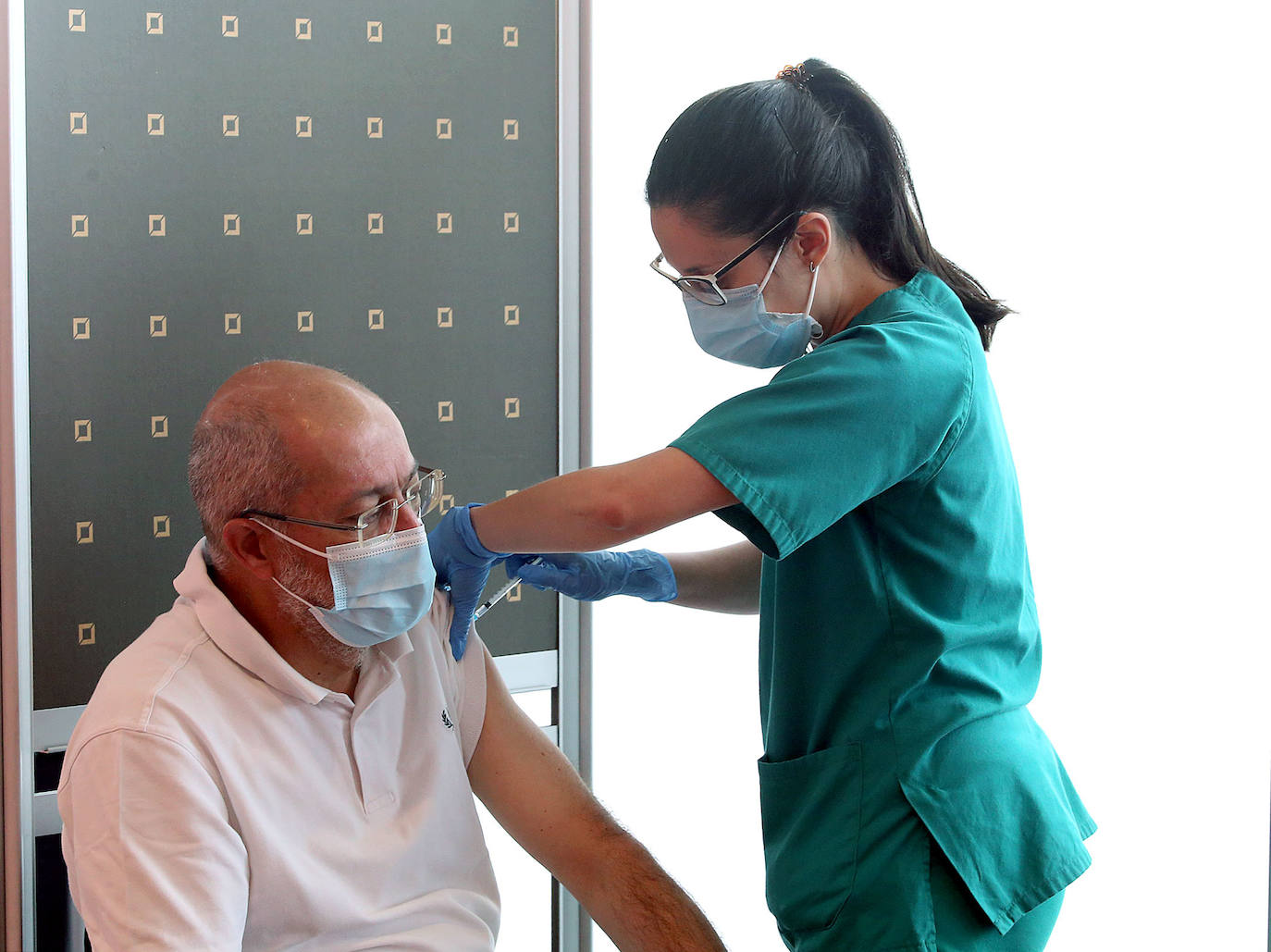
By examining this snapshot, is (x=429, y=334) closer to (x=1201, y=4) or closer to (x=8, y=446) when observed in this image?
(x=8, y=446)

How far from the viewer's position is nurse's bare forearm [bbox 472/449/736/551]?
1175mm

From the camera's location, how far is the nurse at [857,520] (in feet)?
3.85

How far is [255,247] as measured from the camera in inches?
66.6

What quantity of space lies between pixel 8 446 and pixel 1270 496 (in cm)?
192

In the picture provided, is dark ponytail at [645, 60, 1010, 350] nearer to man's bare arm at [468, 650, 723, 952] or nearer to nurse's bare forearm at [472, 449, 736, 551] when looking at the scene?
nurse's bare forearm at [472, 449, 736, 551]

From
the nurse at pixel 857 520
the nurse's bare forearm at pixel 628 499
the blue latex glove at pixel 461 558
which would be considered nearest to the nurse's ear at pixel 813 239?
the nurse at pixel 857 520

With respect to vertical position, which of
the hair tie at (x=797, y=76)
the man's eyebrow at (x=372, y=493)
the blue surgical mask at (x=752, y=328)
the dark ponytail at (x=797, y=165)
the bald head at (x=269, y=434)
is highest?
the hair tie at (x=797, y=76)

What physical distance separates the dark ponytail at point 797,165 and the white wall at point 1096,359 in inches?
24.6

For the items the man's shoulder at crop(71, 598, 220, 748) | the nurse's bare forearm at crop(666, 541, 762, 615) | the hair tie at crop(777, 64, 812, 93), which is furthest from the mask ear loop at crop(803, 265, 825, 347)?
the man's shoulder at crop(71, 598, 220, 748)

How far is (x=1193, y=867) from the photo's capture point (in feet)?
6.93

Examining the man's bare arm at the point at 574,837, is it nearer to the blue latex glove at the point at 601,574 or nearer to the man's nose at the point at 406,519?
the blue latex glove at the point at 601,574

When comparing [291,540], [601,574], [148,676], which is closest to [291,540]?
[291,540]

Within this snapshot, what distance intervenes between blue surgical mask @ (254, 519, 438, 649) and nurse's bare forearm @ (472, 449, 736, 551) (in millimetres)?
225

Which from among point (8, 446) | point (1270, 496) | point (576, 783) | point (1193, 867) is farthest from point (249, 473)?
point (1193, 867)
